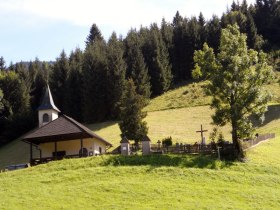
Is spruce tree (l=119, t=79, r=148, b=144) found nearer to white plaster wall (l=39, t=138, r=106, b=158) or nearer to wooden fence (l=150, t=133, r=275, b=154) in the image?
white plaster wall (l=39, t=138, r=106, b=158)

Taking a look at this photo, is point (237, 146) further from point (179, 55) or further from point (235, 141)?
point (179, 55)

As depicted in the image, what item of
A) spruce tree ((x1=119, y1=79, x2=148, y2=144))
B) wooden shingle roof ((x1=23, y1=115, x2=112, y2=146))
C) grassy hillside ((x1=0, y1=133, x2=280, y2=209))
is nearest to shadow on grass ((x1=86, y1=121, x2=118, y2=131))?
spruce tree ((x1=119, y1=79, x2=148, y2=144))

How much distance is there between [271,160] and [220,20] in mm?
70528

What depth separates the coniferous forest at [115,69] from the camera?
279 ft

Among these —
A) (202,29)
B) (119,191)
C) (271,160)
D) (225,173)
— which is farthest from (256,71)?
(202,29)

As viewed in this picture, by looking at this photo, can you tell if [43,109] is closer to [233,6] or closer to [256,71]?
[256,71]

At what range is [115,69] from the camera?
85.6 m

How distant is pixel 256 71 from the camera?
4556 cm

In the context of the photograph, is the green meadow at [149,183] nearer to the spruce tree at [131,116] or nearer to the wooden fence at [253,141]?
the wooden fence at [253,141]

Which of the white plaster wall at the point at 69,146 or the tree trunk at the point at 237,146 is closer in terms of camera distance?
the tree trunk at the point at 237,146

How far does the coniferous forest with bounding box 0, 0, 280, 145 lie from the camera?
3349 inches

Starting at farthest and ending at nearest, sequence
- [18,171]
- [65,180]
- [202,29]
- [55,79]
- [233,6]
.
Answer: [233,6] < [202,29] < [55,79] < [18,171] < [65,180]

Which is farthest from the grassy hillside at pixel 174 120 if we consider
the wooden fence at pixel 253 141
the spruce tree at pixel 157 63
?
the wooden fence at pixel 253 141

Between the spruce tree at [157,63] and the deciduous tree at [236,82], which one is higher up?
the spruce tree at [157,63]
